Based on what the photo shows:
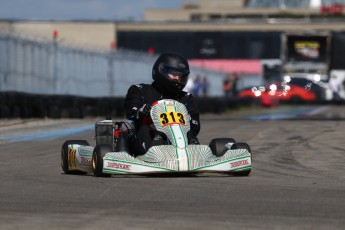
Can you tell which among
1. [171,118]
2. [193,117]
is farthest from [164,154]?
[193,117]

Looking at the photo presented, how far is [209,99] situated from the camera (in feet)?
110

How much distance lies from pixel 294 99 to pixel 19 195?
135 feet

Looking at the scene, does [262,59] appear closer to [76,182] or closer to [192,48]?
[192,48]

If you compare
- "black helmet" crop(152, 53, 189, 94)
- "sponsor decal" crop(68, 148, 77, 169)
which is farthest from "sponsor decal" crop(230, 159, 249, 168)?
"sponsor decal" crop(68, 148, 77, 169)

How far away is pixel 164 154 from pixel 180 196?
5.71 ft

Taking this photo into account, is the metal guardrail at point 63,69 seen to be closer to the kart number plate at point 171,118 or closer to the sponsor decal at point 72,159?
the sponsor decal at point 72,159

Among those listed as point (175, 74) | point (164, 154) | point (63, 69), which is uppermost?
point (175, 74)

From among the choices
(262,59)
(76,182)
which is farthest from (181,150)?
(262,59)

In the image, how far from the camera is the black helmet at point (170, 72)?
11148 millimetres

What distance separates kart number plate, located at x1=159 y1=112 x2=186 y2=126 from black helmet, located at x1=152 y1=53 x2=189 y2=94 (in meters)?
0.49

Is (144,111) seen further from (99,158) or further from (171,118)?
(99,158)

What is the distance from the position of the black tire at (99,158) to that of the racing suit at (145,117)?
14.6 inches

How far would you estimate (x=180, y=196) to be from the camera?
27.8ft

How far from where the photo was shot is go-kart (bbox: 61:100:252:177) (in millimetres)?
10195
